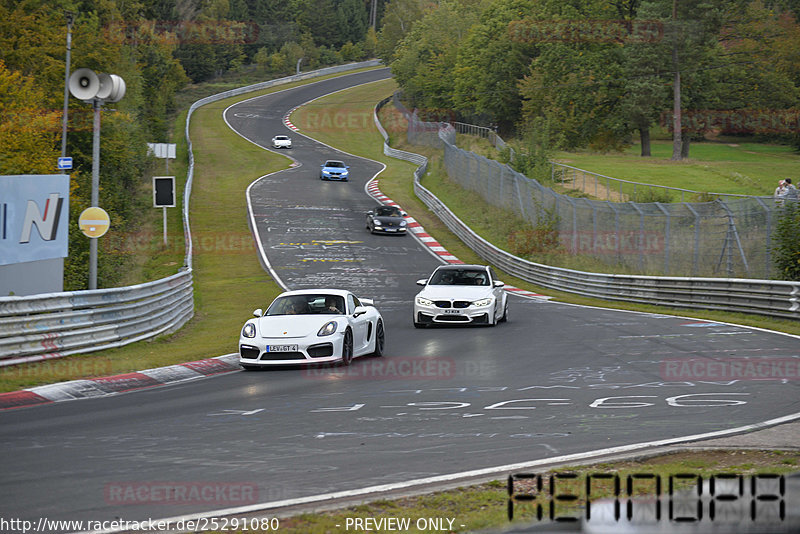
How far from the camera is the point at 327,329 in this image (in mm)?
15156

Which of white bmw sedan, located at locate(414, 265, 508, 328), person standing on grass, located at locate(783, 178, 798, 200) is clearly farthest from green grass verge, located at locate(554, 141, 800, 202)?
white bmw sedan, located at locate(414, 265, 508, 328)

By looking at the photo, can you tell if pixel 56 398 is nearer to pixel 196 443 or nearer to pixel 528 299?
pixel 196 443

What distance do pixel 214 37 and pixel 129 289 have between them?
432 ft

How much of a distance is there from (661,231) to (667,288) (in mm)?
2252

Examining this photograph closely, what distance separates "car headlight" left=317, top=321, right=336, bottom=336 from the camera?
1509 cm

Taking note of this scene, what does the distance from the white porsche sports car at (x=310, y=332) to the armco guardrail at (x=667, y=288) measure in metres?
10.6

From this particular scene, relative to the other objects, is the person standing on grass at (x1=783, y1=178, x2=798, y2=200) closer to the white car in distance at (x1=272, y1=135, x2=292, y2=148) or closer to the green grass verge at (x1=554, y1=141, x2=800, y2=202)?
the green grass verge at (x1=554, y1=141, x2=800, y2=202)

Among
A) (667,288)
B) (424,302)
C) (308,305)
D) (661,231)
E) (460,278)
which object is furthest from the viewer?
(661,231)

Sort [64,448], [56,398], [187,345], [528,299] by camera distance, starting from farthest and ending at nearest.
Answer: [528,299], [187,345], [56,398], [64,448]

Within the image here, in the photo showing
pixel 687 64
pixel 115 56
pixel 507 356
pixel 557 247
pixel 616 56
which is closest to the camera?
pixel 507 356

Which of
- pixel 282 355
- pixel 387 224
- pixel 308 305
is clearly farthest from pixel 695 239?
pixel 387 224

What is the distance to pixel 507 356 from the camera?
16078 mm

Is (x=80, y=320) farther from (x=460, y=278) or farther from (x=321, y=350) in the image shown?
(x=460, y=278)

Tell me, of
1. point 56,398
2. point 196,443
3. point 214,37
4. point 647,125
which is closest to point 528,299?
point 56,398
